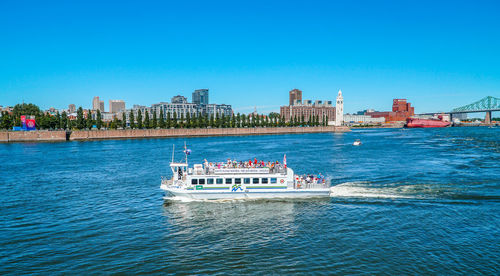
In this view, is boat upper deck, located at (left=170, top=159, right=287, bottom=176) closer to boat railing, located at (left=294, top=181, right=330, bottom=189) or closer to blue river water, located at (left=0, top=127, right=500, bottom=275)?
boat railing, located at (left=294, top=181, right=330, bottom=189)

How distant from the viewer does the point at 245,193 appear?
34.5m

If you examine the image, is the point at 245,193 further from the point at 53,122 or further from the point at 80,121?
the point at 53,122

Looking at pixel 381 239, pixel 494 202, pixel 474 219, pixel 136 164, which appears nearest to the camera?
pixel 381 239

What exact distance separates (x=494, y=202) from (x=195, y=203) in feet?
92.5

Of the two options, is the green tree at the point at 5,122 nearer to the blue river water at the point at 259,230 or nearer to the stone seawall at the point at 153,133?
the stone seawall at the point at 153,133

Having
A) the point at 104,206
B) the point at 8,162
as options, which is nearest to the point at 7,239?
the point at 104,206

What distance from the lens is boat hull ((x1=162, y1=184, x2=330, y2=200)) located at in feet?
113

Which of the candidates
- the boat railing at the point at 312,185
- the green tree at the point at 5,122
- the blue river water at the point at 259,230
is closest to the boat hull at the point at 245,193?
the boat railing at the point at 312,185

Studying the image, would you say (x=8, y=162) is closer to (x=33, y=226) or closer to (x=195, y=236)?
(x=33, y=226)

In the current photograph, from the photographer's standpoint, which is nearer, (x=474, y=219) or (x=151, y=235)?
(x=151, y=235)

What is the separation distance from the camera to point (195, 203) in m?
34.0

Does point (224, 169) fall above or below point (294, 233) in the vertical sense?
above

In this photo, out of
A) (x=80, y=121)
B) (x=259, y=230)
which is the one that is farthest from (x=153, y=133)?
(x=259, y=230)

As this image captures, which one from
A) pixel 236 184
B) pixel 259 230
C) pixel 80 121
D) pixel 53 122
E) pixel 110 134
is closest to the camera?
pixel 259 230
